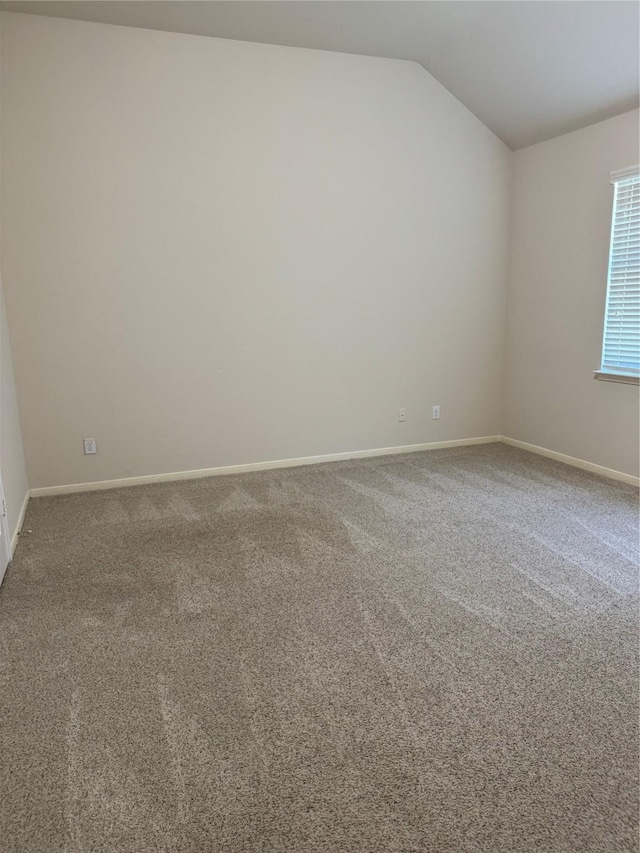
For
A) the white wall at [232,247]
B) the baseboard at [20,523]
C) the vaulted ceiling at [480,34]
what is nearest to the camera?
the baseboard at [20,523]

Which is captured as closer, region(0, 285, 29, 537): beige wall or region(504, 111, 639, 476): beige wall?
region(0, 285, 29, 537): beige wall

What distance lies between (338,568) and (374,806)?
4.15 feet

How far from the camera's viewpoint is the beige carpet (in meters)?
1.29

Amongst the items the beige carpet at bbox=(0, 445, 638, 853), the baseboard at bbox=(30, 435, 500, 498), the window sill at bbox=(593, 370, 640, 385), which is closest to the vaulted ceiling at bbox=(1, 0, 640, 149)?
the window sill at bbox=(593, 370, 640, 385)

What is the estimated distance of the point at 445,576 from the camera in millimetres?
2453

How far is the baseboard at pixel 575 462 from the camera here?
145 inches

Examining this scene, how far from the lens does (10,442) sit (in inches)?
120

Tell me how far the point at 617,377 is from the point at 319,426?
215 cm

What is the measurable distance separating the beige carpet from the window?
1096mm

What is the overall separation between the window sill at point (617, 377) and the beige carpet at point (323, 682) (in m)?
0.94

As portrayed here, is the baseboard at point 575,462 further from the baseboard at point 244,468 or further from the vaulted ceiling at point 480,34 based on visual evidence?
the vaulted ceiling at point 480,34

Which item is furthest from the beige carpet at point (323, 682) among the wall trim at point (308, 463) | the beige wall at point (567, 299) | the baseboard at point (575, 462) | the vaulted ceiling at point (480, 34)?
the vaulted ceiling at point (480, 34)

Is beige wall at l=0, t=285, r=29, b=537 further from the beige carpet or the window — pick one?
the window

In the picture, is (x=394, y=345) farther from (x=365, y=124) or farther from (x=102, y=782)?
(x=102, y=782)
